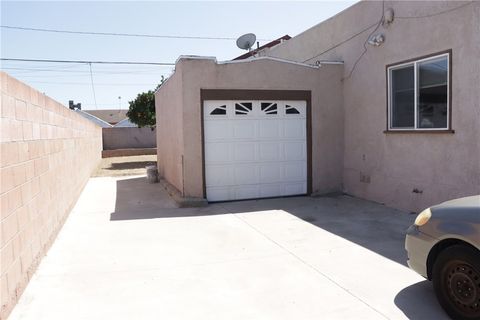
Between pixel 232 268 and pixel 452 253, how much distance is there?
2604mm

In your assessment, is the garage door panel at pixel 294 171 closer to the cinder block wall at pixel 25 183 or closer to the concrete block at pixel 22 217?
the cinder block wall at pixel 25 183

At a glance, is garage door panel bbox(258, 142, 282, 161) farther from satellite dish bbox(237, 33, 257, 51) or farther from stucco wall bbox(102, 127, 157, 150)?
stucco wall bbox(102, 127, 157, 150)

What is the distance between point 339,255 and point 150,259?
2.62m

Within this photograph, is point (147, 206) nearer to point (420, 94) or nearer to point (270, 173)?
point (270, 173)

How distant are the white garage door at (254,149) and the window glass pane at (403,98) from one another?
2.37 m

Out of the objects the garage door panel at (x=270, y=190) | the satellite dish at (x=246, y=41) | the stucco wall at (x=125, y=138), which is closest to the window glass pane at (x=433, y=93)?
the garage door panel at (x=270, y=190)

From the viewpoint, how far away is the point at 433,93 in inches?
314

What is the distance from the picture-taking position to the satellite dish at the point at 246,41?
13883mm

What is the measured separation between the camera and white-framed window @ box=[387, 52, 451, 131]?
304 inches

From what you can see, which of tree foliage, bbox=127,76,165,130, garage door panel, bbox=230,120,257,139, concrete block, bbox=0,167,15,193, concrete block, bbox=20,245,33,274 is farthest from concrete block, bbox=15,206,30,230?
tree foliage, bbox=127,76,165,130

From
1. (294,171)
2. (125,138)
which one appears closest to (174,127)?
(294,171)

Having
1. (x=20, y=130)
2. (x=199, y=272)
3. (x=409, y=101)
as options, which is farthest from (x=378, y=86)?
(x=20, y=130)

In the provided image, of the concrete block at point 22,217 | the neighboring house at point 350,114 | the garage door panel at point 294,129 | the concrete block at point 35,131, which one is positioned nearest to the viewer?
the concrete block at point 22,217

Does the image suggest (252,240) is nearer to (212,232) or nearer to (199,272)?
(212,232)
